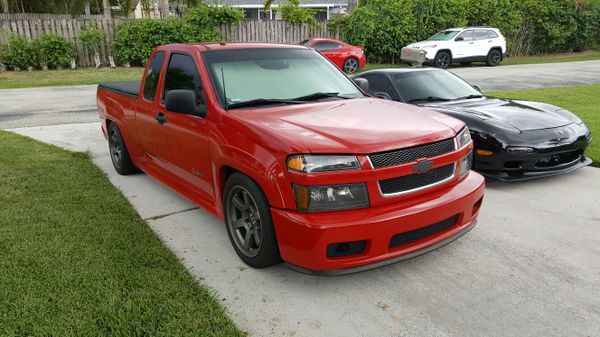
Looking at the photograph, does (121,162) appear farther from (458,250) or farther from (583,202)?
(583,202)

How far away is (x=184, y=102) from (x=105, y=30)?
19.1 metres

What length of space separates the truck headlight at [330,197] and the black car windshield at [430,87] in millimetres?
3561

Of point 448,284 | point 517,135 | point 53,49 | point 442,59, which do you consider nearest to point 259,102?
point 448,284

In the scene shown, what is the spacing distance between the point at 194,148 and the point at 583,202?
3.91 metres

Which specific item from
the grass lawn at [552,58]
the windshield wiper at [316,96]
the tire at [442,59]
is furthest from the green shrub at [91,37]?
the windshield wiper at [316,96]

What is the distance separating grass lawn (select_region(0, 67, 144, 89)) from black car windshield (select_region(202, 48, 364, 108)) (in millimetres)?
13849

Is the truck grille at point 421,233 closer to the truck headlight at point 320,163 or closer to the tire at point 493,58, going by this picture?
the truck headlight at point 320,163

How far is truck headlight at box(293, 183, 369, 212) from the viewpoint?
2.87 meters

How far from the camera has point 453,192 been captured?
3.34 m

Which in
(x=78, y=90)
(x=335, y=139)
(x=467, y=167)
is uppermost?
(x=335, y=139)

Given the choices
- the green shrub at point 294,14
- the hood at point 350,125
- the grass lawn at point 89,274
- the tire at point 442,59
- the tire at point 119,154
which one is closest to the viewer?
the grass lawn at point 89,274

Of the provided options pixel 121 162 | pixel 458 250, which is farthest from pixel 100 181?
pixel 458 250

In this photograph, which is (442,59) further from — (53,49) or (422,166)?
(422,166)

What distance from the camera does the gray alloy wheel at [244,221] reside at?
3348 millimetres
